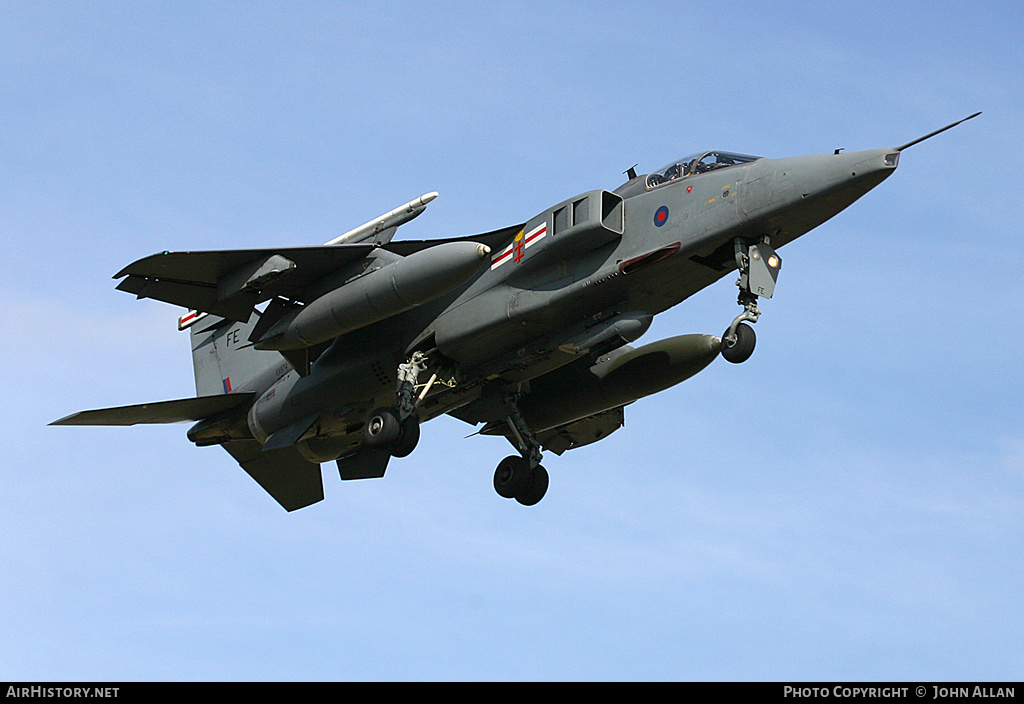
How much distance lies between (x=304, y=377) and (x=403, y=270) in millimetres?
3686

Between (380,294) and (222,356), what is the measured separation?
6.81m

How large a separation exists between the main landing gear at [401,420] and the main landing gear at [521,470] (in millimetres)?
2427

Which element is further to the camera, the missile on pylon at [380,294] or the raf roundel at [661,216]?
the raf roundel at [661,216]

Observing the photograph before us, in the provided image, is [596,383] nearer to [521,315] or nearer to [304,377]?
[521,315]

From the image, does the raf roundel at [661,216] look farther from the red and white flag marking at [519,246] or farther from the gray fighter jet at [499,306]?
the red and white flag marking at [519,246]

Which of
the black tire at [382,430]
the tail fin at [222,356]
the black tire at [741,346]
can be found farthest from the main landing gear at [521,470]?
the black tire at [741,346]

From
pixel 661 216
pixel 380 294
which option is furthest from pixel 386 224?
pixel 661 216

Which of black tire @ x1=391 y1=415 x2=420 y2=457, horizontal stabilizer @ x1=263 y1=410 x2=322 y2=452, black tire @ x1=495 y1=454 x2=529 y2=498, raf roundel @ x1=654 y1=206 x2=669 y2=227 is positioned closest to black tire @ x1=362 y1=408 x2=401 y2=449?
black tire @ x1=391 y1=415 x2=420 y2=457

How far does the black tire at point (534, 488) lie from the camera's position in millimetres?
21047

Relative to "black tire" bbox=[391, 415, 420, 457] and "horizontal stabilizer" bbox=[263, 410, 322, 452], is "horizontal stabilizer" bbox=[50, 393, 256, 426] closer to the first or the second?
"horizontal stabilizer" bbox=[263, 410, 322, 452]

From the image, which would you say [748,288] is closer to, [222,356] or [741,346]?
[741,346]

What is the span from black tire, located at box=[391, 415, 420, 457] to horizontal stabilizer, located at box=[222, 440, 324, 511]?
167 inches

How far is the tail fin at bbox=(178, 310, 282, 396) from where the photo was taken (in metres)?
22.6
